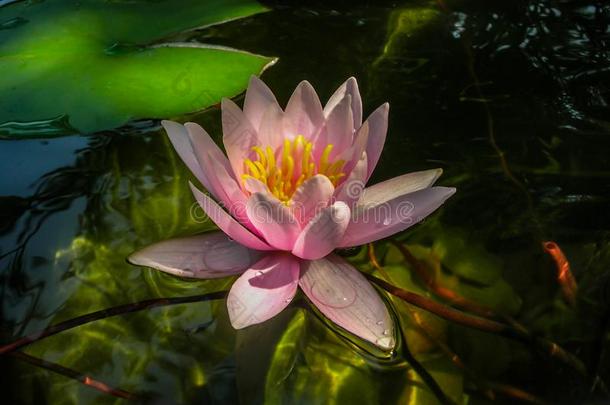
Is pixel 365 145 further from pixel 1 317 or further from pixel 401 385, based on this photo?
pixel 1 317

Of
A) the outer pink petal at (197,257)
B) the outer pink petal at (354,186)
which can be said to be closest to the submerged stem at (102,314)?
the outer pink petal at (197,257)

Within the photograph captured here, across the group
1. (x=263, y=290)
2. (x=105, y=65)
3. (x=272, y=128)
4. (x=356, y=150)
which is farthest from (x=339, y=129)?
(x=105, y=65)

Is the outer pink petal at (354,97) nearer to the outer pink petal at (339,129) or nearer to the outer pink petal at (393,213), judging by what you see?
the outer pink petal at (339,129)

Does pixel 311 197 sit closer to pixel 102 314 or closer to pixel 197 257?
pixel 197 257

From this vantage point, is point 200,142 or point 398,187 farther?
point 398,187

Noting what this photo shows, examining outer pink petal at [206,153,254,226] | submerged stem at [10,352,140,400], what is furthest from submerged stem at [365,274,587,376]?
submerged stem at [10,352,140,400]

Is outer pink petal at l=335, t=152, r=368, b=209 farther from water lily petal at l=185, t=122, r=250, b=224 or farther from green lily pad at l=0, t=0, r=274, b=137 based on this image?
green lily pad at l=0, t=0, r=274, b=137
